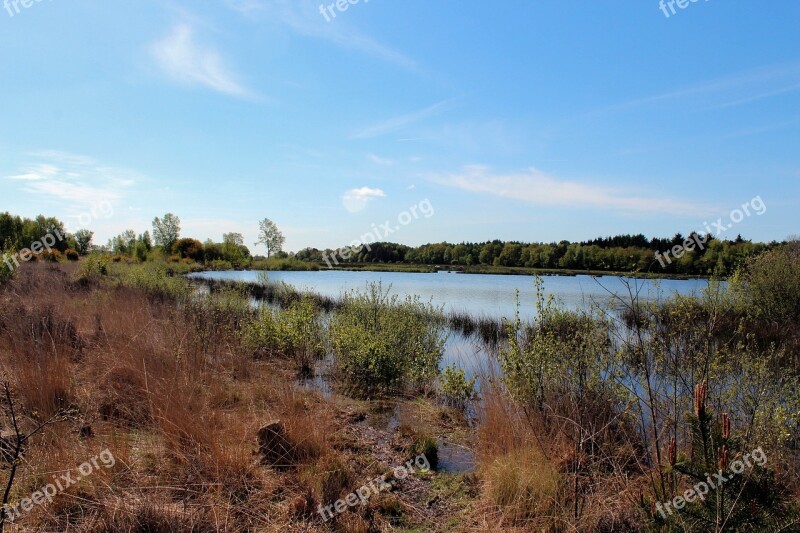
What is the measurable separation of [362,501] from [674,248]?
326 inches

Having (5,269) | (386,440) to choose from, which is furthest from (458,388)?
(5,269)

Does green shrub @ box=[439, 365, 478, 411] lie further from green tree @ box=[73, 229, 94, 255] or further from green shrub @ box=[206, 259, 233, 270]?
green tree @ box=[73, 229, 94, 255]

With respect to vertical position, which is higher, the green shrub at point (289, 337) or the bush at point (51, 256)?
the bush at point (51, 256)

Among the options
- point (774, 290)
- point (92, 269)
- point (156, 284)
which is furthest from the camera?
point (92, 269)

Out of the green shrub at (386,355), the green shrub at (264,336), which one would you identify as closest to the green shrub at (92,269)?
the green shrub at (264,336)

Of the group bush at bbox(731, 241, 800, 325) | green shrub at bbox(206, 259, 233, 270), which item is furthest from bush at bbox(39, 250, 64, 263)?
bush at bbox(731, 241, 800, 325)

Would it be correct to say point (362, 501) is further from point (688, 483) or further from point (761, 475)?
point (761, 475)

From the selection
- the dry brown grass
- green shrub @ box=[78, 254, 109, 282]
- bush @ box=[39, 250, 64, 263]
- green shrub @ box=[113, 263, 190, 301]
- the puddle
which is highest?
bush @ box=[39, 250, 64, 263]

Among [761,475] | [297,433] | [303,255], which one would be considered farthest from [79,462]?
[303,255]

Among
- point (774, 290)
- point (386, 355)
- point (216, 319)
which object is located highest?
point (774, 290)

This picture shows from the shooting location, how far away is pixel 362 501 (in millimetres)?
4445

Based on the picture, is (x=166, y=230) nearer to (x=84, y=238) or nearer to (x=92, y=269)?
(x=84, y=238)

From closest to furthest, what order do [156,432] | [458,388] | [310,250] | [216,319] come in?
[156,432], [458,388], [216,319], [310,250]

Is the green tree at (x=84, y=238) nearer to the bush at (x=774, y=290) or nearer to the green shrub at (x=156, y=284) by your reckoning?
the green shrub at (x=156, y=284)
